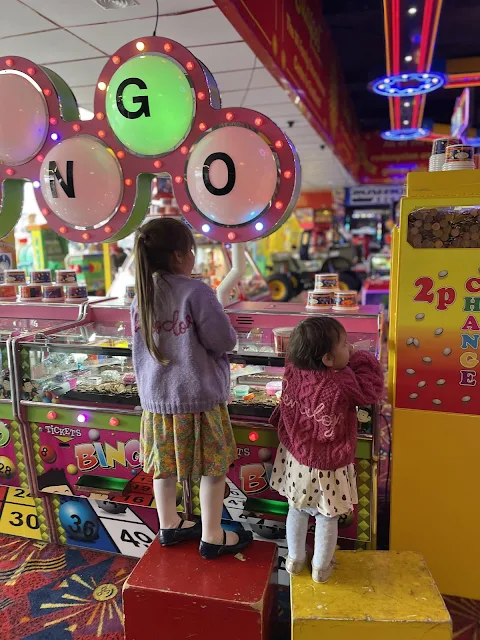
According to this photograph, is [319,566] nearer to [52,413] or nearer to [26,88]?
[52,413]

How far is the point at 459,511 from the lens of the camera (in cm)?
217

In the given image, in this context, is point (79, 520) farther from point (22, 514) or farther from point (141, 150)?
point (141, 150)

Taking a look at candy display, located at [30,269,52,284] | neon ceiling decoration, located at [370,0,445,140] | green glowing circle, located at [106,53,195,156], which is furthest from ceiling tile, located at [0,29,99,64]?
neon ceiling decoration, located at [370,0,445,140]

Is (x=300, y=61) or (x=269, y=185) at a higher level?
(x=300, y=61)

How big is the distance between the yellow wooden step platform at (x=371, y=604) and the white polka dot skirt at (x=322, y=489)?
27 centimetres

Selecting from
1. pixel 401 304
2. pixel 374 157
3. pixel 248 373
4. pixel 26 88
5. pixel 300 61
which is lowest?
pixel 248 373

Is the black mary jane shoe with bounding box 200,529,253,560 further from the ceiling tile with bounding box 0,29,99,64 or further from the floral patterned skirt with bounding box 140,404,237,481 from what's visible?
the ceiling tile with bounding box 0,29,99,64

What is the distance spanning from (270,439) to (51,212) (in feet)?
5.40

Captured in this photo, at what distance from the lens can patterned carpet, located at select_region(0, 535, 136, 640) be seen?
2.11 metres

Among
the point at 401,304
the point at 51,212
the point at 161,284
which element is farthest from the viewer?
the point at 51,212

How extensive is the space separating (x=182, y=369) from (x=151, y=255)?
422mm

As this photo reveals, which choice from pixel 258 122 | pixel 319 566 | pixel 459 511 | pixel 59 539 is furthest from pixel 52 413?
pixel 459 511

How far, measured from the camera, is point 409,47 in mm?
4582

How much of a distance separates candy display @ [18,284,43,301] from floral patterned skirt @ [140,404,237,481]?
142 centimetres
